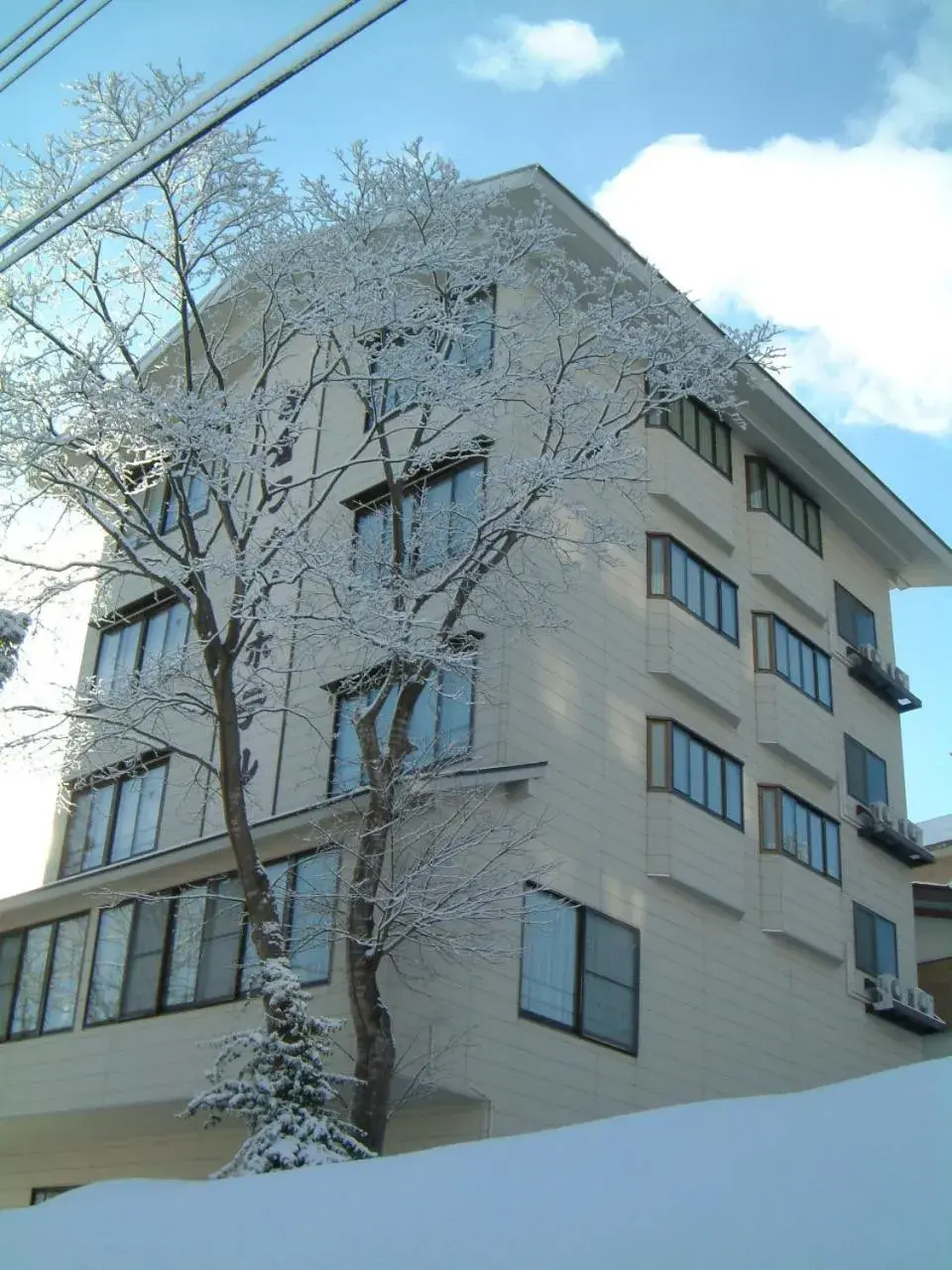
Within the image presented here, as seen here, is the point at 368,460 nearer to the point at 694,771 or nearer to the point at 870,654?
the point at 694,771

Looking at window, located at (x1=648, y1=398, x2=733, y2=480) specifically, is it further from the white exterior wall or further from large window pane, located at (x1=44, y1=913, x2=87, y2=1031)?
large window pane, located at (x1=44, y1=913, x2=87, y2=1031)

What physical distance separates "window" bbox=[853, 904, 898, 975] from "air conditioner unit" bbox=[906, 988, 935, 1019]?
461mm

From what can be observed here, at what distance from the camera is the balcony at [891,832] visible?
2497 cm

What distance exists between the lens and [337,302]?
1717 cm

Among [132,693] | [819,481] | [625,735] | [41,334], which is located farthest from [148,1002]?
[819,481]

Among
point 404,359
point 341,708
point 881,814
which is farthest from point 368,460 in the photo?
point 881,814

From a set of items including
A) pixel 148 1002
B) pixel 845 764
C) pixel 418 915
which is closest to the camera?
pixel 418 915

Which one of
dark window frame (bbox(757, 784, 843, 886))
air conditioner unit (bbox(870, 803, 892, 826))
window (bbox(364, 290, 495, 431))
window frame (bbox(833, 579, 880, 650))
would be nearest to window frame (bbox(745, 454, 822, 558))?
window frame (bbox(833, 579, 880, 650))

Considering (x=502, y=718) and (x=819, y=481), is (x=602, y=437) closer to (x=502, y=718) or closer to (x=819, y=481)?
(x=502, y=718)

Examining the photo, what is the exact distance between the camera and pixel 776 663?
23750mm

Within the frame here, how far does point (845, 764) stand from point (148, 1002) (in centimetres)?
1257

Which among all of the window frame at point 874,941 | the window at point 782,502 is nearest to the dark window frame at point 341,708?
the window at point 782,502

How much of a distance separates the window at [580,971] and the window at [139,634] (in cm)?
843

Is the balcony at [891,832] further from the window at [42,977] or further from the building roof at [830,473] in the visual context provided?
the window at [42,977]
